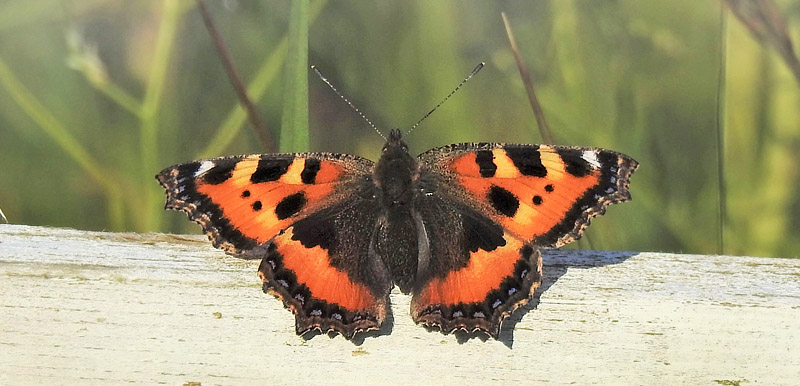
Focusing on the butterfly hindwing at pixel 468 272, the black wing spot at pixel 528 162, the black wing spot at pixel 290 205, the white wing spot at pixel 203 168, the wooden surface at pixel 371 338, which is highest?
the black wing spot at pixel 528 162

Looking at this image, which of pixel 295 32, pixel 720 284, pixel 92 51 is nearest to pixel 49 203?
pixel 92 51

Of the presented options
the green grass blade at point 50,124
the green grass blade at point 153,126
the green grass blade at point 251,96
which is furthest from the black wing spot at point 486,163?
the green grass blade at point 50,124

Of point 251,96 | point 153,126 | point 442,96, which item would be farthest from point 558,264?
point 153,126

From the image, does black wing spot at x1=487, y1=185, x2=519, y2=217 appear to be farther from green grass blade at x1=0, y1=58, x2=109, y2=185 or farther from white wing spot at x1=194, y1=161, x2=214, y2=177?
green grass blade at x1=0, y1=58, x2=109, y2=185

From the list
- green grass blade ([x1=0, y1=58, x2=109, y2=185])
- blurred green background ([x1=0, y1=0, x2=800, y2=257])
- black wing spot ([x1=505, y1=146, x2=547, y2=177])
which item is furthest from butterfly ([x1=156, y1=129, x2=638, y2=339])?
green grass blade ([x1=0, y1=58, x2=109, y2=185])

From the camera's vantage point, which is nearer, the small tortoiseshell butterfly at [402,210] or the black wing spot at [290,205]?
the small tortoiseshell butterfly at [402,210]

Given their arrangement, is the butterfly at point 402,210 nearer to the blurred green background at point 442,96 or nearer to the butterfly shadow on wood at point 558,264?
the butterfly shadow on wood at point 558,264

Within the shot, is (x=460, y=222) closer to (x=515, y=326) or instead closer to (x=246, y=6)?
(x=515, y=326)
